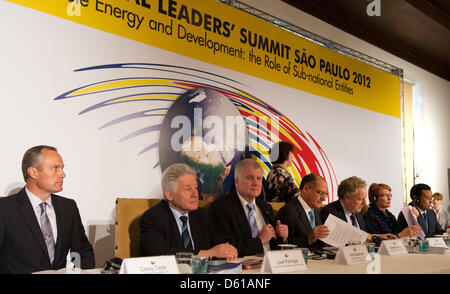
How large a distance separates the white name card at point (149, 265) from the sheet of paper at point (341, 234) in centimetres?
139

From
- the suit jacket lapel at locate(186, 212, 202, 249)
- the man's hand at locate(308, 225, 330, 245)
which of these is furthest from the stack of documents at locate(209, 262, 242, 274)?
the man's hand at locate(308, 225, 330, 245)

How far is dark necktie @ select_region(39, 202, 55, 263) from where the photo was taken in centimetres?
238

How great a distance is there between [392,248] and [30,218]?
2095 mm

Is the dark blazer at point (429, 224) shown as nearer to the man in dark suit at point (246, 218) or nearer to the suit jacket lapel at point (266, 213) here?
the suit jacket lapel at point (266, 213)

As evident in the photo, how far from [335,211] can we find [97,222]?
1.95m

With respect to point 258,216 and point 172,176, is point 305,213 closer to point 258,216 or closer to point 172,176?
point 258,216

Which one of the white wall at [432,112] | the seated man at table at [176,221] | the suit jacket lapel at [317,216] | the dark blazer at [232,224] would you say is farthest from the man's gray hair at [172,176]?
the white wall at [432,112]

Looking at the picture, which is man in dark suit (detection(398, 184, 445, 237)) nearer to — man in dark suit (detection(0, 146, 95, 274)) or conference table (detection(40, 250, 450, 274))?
conference table (detection(40, 250, 450, 274))

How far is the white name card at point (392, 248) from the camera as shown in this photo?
270cm

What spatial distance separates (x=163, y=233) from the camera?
2.51m

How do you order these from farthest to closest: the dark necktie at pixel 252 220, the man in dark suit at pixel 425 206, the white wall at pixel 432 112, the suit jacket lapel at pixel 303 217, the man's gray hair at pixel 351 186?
the white wall at pixel 432 112, the man in dark suit at pixel 425 206, the man's gray hair at pixel 351 186, the suit jacket lapel at pixel 303 217, the dark necktie at pixel 252 220

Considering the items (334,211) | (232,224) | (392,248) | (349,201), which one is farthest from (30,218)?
(349,201)

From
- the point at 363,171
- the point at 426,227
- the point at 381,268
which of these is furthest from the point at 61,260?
the point at 363,171

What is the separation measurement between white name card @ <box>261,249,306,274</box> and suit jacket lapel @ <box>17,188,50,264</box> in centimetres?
118
